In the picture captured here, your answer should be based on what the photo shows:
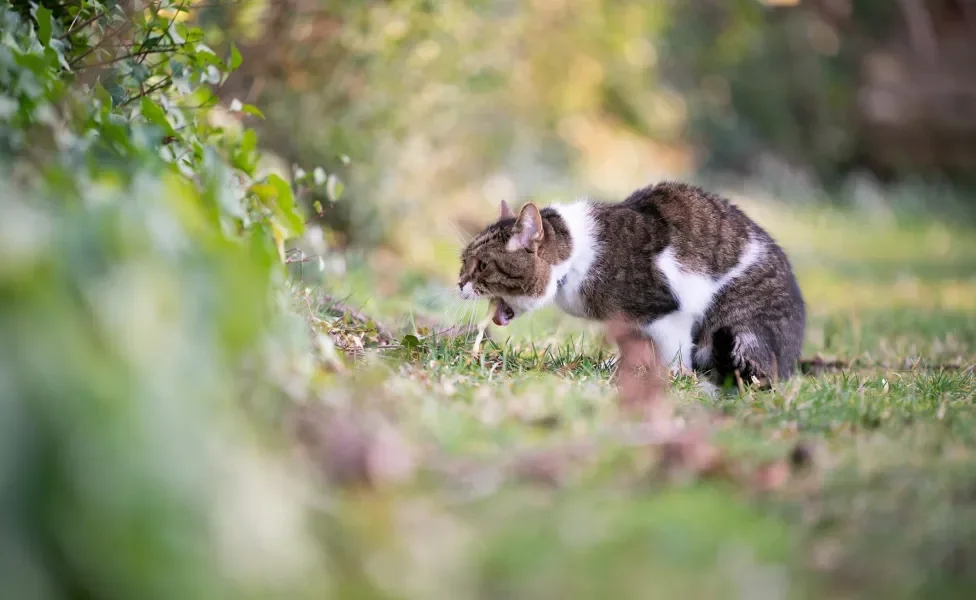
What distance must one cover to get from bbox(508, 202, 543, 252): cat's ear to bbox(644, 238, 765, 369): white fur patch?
1.54ft

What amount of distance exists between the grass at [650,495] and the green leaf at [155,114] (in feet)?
3.02

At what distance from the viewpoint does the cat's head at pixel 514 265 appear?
3.73m

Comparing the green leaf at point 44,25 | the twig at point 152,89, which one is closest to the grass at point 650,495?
the twig at point 152,89

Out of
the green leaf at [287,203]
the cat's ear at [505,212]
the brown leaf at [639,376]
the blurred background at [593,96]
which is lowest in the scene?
the brown leaf at [639,376]

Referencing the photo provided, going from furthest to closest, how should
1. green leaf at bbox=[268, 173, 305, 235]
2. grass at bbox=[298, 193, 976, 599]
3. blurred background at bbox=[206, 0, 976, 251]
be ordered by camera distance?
blurred background at bbox=[206, 0, 976, 251] < green leaf at bbox=[268, 173, 305, 235] < grass at bbox=[298, 193, 976, 599]

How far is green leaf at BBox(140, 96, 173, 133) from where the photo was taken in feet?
9.77

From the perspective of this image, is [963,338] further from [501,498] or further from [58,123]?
[58,123]

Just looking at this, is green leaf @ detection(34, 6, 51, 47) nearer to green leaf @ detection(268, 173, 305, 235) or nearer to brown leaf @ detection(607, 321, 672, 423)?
green leaf @ detection(268, 173, 305, 235)

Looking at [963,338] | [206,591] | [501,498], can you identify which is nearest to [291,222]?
[501,498]

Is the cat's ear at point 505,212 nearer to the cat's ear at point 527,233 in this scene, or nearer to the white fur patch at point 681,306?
the cat's ear at point 527,233

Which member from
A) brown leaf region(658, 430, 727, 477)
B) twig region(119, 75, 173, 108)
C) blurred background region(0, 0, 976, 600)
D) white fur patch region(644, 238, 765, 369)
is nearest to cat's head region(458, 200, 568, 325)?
blurred background region(0, 0, 976, 600)

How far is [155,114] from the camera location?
9.79 feet

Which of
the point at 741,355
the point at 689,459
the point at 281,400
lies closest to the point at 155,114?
the point at 281,400

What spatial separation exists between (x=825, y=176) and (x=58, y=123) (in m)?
12.9
